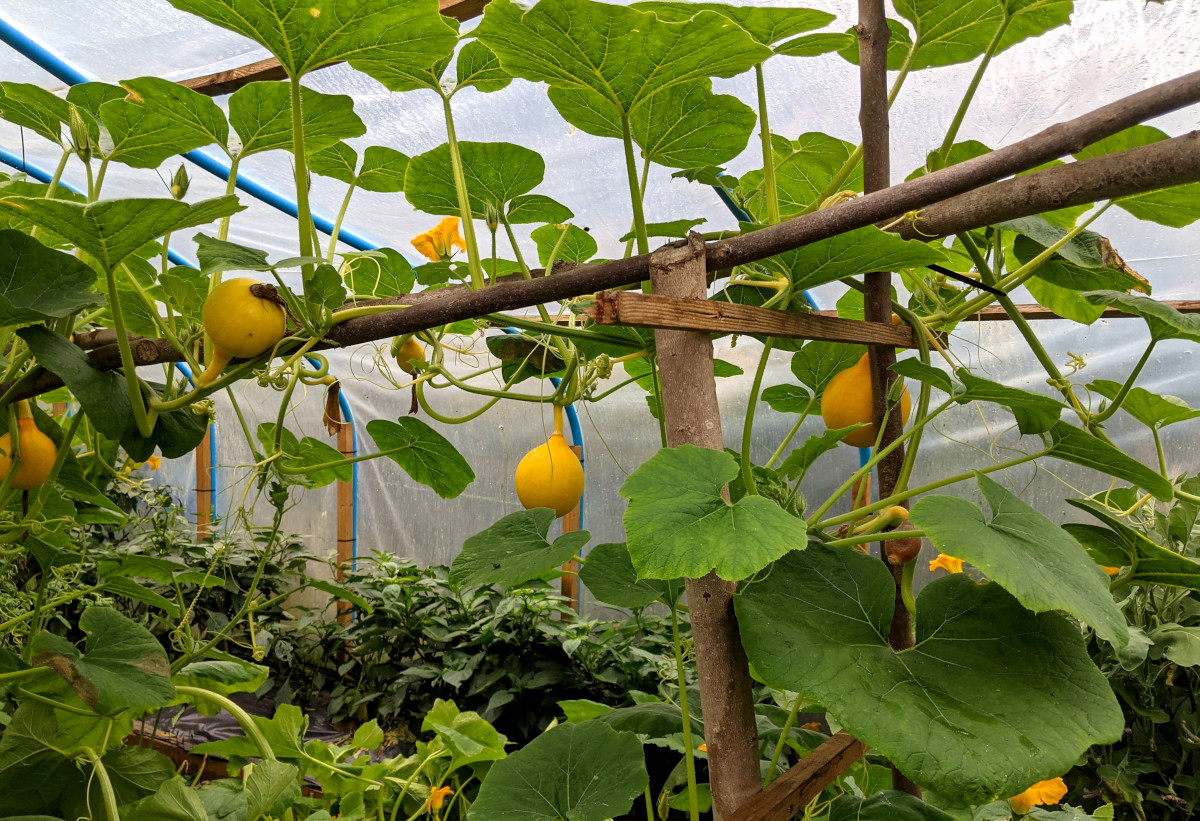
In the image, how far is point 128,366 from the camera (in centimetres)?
60

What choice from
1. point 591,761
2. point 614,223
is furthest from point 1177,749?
point 614,223

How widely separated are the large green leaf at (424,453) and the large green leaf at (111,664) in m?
0.29

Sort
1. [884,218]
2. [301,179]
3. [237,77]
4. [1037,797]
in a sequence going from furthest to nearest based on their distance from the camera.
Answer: [237,77], [1037,797], [301,179], [884,218]

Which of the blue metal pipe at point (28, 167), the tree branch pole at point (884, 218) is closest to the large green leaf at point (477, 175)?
the tree branch pole at point (884, 218)

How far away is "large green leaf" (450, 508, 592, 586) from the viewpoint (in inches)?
24.3

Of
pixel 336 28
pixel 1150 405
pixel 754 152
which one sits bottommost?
pixel 1150 405

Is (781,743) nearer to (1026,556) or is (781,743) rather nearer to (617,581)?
(617,581)

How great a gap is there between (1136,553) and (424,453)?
690mm

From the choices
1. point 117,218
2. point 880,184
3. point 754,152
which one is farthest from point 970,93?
point 754,152

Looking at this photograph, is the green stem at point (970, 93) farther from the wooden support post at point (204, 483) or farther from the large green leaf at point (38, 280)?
the wooden support post at point (204, 483)

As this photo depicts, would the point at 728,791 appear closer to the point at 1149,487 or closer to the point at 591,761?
the point at 591,761

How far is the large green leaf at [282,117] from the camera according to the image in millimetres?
631

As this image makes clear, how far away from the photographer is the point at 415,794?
3.92 ft

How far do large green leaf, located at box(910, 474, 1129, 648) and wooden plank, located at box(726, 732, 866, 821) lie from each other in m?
0.17
